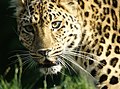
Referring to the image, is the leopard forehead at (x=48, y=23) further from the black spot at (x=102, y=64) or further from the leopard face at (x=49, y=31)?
the black spot at (x=102, y=64)

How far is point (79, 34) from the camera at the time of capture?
11703 mm

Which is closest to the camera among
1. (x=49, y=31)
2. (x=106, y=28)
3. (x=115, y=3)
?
(x=49, y=31)

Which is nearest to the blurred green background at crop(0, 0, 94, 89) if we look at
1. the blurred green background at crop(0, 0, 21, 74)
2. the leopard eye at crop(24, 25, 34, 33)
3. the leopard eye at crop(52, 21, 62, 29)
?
the blurred green background at crop(0, 0, 21, 74)

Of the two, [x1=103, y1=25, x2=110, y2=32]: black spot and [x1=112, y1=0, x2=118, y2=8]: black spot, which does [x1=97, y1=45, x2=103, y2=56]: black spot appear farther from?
[x1=112, y1=0, x2=118, y2=8]: black spot

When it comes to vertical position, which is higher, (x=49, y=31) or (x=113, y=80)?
(x=49, y=31)

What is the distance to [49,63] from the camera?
37.7 feet

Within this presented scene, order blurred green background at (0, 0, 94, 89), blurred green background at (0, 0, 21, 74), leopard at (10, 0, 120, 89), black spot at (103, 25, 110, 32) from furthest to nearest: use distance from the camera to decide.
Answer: blurred green background at (0, 0, 21, 74) < blurred green background at (0, 0, 94, 89) < black spot at (103, 25, 110, 32) < leopard at (10, 0, 120, 89)

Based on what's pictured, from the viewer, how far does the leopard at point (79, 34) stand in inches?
455

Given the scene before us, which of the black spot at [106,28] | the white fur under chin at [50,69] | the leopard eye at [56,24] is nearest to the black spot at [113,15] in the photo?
the black spot at [106,28]

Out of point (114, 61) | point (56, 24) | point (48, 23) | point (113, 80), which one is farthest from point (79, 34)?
point (113, 80)

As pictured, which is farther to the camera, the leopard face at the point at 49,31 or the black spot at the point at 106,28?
the black spot at the point at 106,28

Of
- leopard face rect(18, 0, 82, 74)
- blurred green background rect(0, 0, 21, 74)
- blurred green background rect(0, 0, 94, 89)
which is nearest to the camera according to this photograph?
leopard face rect(18, 0, 82, 74)

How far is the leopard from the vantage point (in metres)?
11.5

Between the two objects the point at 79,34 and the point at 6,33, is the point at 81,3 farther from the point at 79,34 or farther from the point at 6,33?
the point at 6,33
